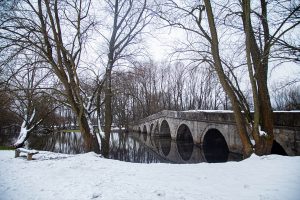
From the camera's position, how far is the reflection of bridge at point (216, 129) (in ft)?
28.0

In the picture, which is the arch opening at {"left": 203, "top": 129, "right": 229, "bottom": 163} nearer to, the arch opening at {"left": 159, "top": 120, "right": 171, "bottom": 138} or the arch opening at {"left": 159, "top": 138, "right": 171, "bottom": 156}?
the arch opening at {"left": 159, "top": 138, "right": 171, "bottom": 156}

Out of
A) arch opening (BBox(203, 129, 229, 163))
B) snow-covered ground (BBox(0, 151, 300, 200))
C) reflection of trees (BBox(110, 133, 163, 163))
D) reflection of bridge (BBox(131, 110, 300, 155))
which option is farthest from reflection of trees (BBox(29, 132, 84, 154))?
snow-covered ground (BBox(0, 151, 300, 200))

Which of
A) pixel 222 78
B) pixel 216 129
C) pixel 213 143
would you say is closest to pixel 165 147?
pixel 213 143

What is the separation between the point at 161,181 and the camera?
12.8 feet

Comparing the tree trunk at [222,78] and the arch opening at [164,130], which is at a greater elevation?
the tree trunk at [222,78]

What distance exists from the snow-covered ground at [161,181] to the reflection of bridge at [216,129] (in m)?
4.60

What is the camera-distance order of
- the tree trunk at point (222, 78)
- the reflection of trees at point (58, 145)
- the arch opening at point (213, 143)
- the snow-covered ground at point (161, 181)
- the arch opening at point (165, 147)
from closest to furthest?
the snow-covered ground at point (161, 181) → the tree trunk at point (222, 78) → the arch opening at point (213, 143) → the arch opening at point (165, 147) → the reflection of trees at point (58, 145)

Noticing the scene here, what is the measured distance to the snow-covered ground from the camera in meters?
3.20

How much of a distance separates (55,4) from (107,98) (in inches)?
131

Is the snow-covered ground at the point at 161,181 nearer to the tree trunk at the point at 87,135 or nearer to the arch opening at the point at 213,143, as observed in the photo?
the tree trunk at the point at 87,135

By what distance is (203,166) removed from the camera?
16.0ft

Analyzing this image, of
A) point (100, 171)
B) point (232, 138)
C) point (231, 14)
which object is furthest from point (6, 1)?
point (232, 138)

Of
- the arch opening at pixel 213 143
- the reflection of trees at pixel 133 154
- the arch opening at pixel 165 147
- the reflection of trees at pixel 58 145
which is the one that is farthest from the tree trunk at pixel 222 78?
the reflection of trees at pixel 58 145

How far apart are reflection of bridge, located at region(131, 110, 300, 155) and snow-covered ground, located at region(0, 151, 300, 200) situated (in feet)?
15.1
